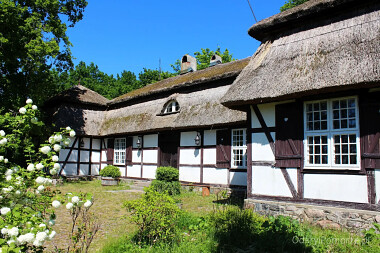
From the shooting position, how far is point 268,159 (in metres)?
7.87

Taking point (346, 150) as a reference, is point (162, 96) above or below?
above

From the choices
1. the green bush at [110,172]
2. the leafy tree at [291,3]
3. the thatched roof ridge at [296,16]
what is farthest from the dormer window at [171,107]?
the leafy tree at [291,3]

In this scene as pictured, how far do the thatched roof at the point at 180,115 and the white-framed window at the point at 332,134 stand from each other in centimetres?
338

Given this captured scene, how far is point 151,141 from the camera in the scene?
596 inches

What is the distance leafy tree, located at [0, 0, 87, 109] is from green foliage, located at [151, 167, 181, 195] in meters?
7.99

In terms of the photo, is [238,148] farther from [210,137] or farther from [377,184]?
[377,184]

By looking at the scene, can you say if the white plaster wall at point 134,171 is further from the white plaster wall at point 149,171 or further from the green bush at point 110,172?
the green bush at point 110,172

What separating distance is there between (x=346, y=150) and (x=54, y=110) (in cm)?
1658

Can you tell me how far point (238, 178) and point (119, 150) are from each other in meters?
8.81

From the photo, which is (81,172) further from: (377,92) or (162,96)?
(377,92)

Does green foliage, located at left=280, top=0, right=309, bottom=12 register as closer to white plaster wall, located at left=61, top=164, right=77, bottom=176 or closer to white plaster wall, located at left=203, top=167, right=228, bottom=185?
white plaster wall, located at left=203, top=167, right=228, bottom=185

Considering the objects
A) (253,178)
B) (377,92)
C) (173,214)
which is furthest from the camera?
(253,178)

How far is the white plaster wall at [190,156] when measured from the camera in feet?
41.9

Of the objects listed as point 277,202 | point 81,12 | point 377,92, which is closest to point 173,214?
point 277,202
